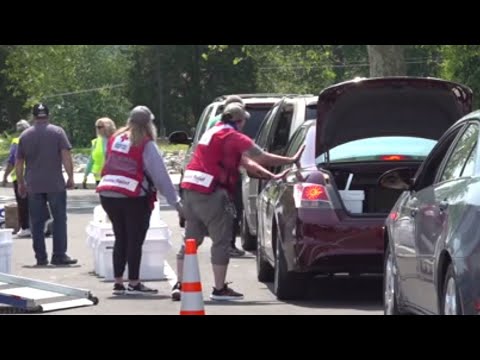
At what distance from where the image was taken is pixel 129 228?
13375mm

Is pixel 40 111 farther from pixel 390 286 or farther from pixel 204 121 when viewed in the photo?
pixel 390 286

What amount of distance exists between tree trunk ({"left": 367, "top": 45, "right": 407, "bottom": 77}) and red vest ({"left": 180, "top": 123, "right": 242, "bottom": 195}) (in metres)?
19.7

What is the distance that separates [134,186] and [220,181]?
98 cm

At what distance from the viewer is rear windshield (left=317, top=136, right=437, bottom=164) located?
1276cm

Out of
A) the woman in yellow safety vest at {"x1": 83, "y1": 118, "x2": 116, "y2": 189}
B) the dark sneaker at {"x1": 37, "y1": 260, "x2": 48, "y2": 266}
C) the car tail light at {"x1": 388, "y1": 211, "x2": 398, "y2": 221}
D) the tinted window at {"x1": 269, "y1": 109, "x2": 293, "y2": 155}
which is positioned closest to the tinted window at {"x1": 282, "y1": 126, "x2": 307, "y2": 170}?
the tinted window at {"x1": 269, "y1": 109, "x2": 293, "y2": 155}

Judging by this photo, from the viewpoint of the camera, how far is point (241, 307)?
40.3 feet

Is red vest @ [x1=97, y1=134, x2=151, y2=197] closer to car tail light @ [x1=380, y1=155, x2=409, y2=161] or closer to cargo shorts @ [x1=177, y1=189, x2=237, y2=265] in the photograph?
cargo shorts @ [x1=177, y1=189, x2=237, y2=265]

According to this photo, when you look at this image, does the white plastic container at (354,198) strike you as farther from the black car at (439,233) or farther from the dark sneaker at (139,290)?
the dark sneaker at (139,290)

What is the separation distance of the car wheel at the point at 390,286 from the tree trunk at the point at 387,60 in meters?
21.7

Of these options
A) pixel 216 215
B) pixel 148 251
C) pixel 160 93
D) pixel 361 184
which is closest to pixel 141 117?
pixel 216 215
